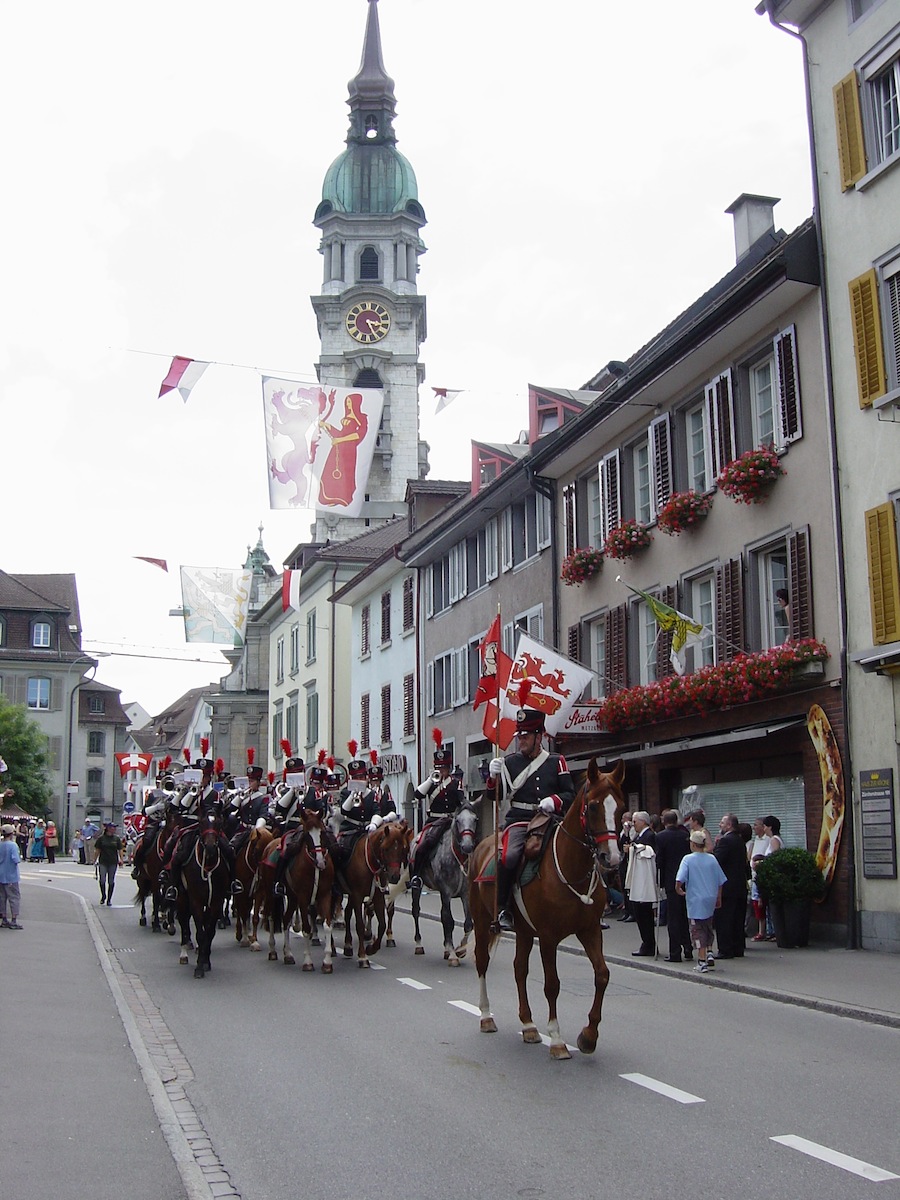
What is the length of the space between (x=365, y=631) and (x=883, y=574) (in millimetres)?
Result: 32250

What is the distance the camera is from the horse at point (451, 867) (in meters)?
16.6

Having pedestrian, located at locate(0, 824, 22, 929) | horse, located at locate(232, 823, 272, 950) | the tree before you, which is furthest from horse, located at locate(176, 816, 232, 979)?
the tree

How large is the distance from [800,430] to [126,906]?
1765cm

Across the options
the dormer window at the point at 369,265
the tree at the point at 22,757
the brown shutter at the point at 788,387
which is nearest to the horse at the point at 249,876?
the brown shutter at the point at 788,387

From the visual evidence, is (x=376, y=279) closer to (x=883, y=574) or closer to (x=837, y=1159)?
(x=883, y=574)

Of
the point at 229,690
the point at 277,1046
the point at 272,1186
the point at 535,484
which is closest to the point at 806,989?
the point at 277,1046

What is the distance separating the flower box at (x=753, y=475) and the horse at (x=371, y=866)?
7975 millimetres

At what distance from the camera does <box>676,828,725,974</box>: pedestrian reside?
49.9 ft

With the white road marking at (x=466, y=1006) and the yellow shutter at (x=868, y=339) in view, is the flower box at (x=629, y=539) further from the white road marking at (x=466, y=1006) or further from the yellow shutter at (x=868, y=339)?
the white road marking at (x=466, y=1006)

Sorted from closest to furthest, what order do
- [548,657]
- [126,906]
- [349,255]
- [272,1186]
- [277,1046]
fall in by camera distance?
1. [272,1186]
2. [277,1046]
3. [548,657]
4. [126,906]
5. [349,255]

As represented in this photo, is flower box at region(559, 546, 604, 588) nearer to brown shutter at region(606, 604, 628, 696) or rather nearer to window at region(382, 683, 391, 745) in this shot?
brown shutter at region(606, 604, 628, 696)

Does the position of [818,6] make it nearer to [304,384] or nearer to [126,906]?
[304,384]

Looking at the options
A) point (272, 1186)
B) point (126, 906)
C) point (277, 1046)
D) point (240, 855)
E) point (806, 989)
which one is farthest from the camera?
point (126, 906)

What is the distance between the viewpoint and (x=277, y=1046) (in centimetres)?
1014
